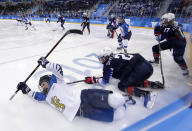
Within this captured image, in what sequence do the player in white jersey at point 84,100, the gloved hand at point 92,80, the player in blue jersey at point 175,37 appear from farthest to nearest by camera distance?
the player in blue jersey at point 175,37
the gloved hand at point 92,80
the player in white jersey at point 84,100

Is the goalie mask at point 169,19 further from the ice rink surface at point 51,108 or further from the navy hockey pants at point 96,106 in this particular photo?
the navy hockey pants at point 96,106

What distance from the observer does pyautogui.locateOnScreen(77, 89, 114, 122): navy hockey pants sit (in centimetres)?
159

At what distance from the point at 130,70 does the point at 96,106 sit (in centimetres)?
81

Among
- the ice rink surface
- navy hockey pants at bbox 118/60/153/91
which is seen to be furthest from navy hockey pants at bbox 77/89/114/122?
navy hockey pants at bbox 118/60/153/91

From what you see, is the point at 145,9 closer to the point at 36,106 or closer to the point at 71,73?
the point at 71,73

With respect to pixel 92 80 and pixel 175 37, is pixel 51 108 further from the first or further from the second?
pixel 175 37

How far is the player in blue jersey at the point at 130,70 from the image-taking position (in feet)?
6.68

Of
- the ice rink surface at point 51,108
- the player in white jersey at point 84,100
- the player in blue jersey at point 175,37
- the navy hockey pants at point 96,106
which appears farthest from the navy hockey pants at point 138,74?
the player in blue jersey at point 175,37

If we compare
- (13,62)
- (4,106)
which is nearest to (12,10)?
(13,62)

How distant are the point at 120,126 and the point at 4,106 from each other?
1.73 metres

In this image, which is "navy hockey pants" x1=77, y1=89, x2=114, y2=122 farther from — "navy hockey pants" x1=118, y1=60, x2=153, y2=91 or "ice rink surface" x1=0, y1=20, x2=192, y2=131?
"navy hockey pants" x1=118, y1=60, x2=153, y2=91

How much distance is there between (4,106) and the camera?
2191 mm

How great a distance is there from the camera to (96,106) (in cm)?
163

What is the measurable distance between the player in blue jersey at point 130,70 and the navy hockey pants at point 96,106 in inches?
24.5
